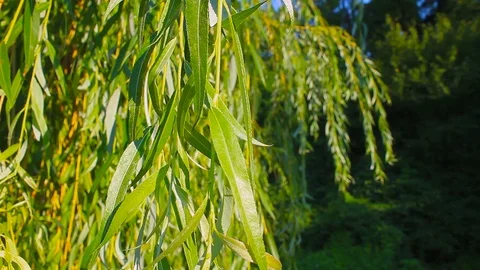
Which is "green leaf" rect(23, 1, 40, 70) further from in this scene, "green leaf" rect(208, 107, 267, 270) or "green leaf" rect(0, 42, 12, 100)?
"green leaf" rect(208, 107, 267, 270)

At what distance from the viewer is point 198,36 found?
0.32 m

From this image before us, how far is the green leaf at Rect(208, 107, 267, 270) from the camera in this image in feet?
0.98

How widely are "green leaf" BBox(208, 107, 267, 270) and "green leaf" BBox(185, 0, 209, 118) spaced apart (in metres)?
0.02

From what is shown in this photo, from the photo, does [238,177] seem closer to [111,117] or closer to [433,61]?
[111,117]

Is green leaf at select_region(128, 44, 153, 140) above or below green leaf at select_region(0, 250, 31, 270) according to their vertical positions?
above

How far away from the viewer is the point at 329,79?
1600 millimetres

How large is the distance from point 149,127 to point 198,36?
10 centimetres

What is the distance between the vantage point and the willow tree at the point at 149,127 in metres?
0.34

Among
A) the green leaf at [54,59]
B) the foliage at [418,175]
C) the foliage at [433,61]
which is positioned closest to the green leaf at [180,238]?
the green leaf at [54,59]

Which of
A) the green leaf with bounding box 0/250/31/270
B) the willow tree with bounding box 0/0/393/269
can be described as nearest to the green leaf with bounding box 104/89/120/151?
the willow tree with bounding box 0/0/393/269

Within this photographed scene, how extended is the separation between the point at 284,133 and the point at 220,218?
1005 mm

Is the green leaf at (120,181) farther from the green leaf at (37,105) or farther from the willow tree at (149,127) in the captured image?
the green leaf at (37,105)

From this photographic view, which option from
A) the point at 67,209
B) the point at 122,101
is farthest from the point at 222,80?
the point at 67,209

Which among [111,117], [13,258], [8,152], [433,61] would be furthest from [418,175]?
[13,258]
